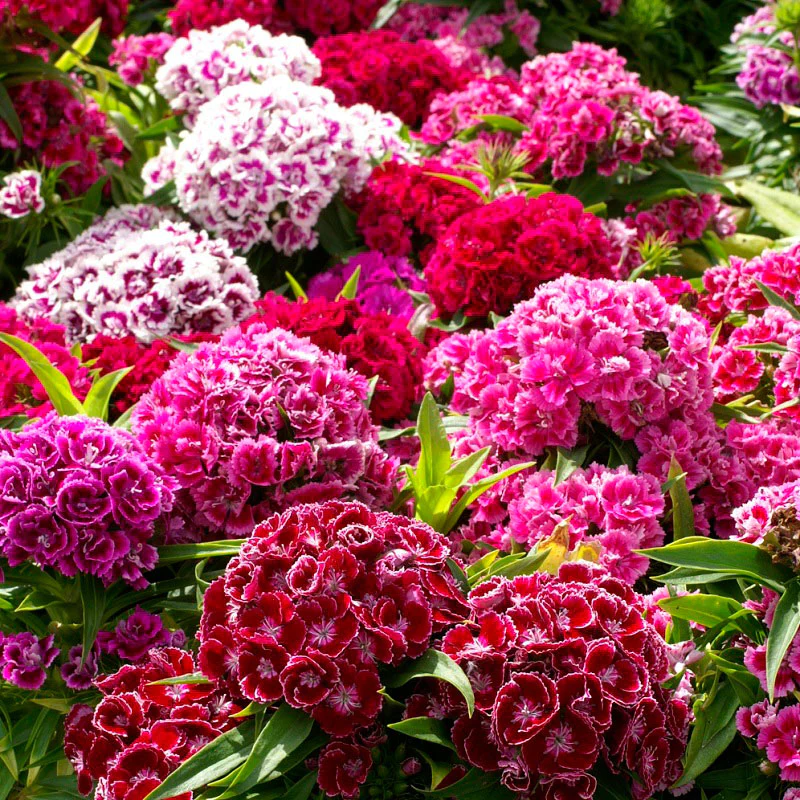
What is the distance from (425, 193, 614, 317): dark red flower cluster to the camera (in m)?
3.01

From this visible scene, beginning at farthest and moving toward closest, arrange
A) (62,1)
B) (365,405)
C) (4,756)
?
(62,1) < (365,405) < (4,756)

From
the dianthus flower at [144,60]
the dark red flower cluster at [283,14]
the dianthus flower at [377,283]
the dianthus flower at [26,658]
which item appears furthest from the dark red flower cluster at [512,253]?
the dark red flower cluster at [283,14]

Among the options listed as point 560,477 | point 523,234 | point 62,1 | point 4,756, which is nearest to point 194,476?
point 4,756

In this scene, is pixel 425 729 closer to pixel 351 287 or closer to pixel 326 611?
pixel 326 611

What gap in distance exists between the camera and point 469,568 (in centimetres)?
218

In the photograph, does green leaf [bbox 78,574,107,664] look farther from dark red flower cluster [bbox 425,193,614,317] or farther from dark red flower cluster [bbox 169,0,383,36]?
dark red flower cluster [bbox 169,0,383,36]

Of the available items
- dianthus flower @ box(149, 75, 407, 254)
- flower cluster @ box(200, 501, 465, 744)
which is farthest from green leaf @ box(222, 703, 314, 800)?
dianthus flower @ box(149, 75, 407, 254)

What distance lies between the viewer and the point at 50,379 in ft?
7.86

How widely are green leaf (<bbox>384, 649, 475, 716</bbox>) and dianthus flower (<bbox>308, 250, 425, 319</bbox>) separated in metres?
1.66

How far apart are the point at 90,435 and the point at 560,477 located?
1009 mm

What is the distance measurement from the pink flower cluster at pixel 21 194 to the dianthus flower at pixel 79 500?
1.58 meters

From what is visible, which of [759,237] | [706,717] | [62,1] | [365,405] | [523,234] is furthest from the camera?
[759,237]

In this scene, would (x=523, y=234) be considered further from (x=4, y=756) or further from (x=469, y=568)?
(x=4, y=756)

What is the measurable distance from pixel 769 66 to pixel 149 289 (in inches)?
101
